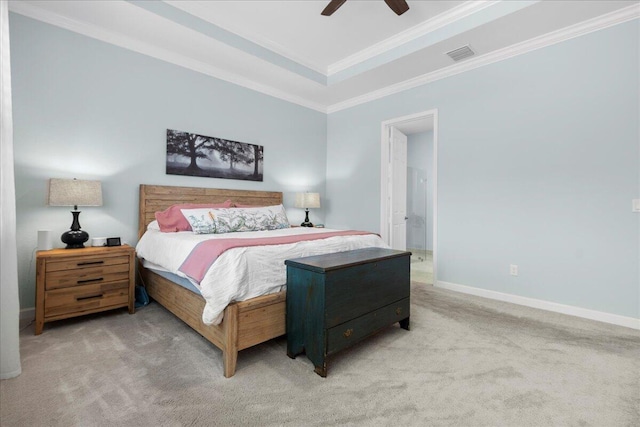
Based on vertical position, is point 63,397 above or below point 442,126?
below

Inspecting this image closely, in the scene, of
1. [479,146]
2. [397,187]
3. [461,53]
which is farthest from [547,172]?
[397,187]

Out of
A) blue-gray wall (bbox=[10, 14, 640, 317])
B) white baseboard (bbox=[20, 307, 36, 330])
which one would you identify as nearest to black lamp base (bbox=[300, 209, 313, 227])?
blue-gray wall (bbox=[10, 14, 640, 317])

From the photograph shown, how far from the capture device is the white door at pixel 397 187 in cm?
464

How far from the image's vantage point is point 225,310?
71.1 inches

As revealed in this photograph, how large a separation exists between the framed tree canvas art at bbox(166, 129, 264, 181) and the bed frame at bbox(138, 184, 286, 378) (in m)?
0.35

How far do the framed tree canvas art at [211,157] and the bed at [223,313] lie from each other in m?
0.33

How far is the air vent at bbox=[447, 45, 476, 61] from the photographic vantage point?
10.8ft

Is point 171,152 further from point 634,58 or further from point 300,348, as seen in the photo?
point 634,58

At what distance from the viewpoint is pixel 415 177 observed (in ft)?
22.2

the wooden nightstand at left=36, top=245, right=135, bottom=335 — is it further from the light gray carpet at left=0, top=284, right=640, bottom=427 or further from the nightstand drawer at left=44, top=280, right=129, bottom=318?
the light gray carpet at left=0, top=284, right=640, bottom=427

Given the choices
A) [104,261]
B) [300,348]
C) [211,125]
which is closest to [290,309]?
[300,348]

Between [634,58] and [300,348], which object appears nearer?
[300,348]

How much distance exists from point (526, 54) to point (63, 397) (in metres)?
4.68

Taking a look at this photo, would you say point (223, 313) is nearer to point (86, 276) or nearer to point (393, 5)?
point (86, 276)
